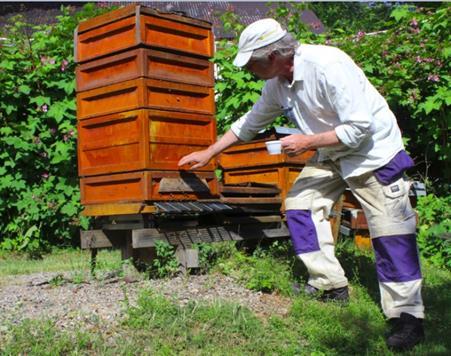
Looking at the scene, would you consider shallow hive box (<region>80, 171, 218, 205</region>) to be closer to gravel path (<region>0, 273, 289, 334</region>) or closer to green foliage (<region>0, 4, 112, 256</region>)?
gravel path (<region>0, 273, 289, 334</region>)

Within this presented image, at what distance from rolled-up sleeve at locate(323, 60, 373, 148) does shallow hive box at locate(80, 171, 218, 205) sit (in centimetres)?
165

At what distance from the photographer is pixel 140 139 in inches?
188

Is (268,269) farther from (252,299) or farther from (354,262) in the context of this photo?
(354,262)

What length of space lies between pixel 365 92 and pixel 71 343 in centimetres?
231

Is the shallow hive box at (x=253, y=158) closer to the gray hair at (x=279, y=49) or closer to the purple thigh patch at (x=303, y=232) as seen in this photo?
the purple thigh patch at (x=303, y=232)

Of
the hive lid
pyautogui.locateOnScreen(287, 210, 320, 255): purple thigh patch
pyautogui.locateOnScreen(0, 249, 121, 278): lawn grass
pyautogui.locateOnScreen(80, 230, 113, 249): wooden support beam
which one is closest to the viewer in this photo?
pyautogui.locateOnScreen(287, 210, 320, 255): purple thigh patch

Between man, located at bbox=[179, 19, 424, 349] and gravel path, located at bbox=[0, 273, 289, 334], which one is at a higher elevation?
man, located at bbox=[179, 19, 424, 349]

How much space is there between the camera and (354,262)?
18.2 ft

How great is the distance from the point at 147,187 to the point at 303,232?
1277 millimetres

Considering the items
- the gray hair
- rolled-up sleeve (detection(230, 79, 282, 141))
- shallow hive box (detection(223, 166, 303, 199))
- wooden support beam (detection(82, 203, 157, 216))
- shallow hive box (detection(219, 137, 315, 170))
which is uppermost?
the gray hair

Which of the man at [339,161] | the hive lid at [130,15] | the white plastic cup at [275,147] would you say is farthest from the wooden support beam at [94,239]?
the white plastic cup at [275,147]

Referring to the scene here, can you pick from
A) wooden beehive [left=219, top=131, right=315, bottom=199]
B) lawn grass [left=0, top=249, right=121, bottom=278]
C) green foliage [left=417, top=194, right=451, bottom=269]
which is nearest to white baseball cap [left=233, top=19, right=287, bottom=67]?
wooden beehive [left=219, top=131, right=315, bottom=199]

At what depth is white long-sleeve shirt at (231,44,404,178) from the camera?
3.73 meters

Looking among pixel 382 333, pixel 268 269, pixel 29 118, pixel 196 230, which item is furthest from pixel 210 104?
pixel 29 118
